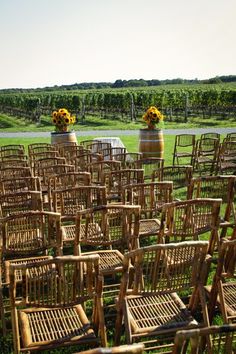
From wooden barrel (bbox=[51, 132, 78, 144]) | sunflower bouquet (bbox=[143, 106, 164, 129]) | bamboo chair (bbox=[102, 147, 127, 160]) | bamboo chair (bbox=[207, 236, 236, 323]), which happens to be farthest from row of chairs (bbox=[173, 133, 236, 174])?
bamboo chair (bbox=[207, 236, 236, 323])

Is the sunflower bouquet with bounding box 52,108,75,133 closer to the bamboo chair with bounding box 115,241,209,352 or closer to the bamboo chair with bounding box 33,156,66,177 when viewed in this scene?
the bamboo chair with bounding box 33,156,66,177

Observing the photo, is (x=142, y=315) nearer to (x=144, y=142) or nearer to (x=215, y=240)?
(x=215, y=240)

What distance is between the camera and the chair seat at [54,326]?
272 cm

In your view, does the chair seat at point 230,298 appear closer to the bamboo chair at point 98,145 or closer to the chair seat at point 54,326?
the chair seat at point 54,326

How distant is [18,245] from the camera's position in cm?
398

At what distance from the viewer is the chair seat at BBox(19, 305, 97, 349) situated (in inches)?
107

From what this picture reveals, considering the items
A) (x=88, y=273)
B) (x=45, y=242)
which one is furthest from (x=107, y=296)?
(x=88, y=273)

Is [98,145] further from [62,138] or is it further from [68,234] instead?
[68,234]

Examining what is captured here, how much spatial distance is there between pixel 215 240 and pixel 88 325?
1.78 metres

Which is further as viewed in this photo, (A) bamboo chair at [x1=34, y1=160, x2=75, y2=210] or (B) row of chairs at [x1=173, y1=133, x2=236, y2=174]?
(B) row of chairs at [x1=173, y1=133, x2=236, y2=174]

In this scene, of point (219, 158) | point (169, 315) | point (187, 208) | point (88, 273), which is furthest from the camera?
point (219, 158)

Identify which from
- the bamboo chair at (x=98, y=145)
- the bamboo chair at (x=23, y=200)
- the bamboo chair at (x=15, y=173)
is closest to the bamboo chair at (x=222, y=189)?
the bamboo chair at (x=23, y=200)

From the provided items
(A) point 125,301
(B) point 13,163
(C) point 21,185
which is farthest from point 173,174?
(A) point 125,301

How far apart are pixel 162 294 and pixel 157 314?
0.59 feet
